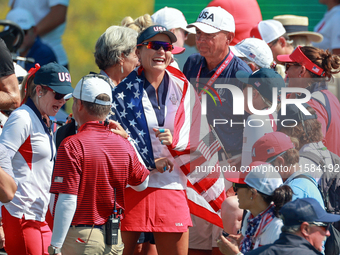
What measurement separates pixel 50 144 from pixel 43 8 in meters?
5.56

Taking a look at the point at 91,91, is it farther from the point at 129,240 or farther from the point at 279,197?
the point at 279,197

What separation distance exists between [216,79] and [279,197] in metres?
1.71

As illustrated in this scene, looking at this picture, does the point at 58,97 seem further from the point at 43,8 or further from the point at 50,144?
the point at 43,8

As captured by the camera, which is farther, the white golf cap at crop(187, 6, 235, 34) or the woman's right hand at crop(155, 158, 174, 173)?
the white golf cap at crop(187, 6, 235, 34)

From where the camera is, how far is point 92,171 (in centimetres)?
322

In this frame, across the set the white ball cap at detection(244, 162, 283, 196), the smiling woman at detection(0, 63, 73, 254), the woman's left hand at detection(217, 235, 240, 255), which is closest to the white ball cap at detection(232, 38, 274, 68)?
the white ball cap at detection(244, 162, 283, 196)

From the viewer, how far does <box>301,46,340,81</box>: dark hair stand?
4.56m

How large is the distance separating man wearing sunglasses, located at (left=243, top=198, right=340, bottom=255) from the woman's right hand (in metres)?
1.16

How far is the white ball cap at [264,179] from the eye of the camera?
3.20 m

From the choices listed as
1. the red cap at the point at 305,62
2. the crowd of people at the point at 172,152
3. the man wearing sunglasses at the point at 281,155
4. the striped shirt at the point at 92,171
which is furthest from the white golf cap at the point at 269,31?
the striped shirt at the point at 92,171

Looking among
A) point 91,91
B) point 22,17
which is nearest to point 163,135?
point 91,91

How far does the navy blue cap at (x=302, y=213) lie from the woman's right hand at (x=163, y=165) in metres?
1.16

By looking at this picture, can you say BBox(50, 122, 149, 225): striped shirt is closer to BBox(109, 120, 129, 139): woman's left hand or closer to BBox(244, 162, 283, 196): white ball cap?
BBox(109, 120, 129, 139): woman's left hand

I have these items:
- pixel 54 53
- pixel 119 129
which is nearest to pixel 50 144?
pixel 119 129
